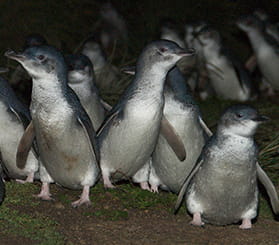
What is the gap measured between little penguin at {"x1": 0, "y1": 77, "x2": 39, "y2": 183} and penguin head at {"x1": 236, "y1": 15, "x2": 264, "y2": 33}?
17.9 feet

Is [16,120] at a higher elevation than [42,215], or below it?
higher

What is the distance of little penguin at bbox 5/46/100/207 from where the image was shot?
5141 mm

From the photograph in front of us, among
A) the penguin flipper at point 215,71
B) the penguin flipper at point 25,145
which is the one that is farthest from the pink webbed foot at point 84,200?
the penguin flipper at point 215,71

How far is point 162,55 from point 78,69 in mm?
1137

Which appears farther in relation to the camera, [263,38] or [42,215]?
[263,38]

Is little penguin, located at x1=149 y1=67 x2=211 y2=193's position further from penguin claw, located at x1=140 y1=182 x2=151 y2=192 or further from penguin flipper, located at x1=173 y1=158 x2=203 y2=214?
penguin flipper, located at x1=173 y1=158 x2=203 y2=214

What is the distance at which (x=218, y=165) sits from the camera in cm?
495

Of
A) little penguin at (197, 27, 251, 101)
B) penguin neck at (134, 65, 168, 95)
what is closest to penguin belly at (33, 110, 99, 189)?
penguin neck at (134, 65, 168, 95)

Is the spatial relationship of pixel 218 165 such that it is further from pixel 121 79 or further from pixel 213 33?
pixel 213 33

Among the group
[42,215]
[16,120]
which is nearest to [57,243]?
[42,215]

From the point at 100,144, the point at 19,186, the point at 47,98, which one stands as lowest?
the point at 19,186

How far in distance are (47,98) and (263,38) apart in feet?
20.4

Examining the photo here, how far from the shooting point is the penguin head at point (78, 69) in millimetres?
6238

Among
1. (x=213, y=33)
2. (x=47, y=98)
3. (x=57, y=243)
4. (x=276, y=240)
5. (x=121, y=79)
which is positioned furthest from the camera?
(x=213, y=33)
